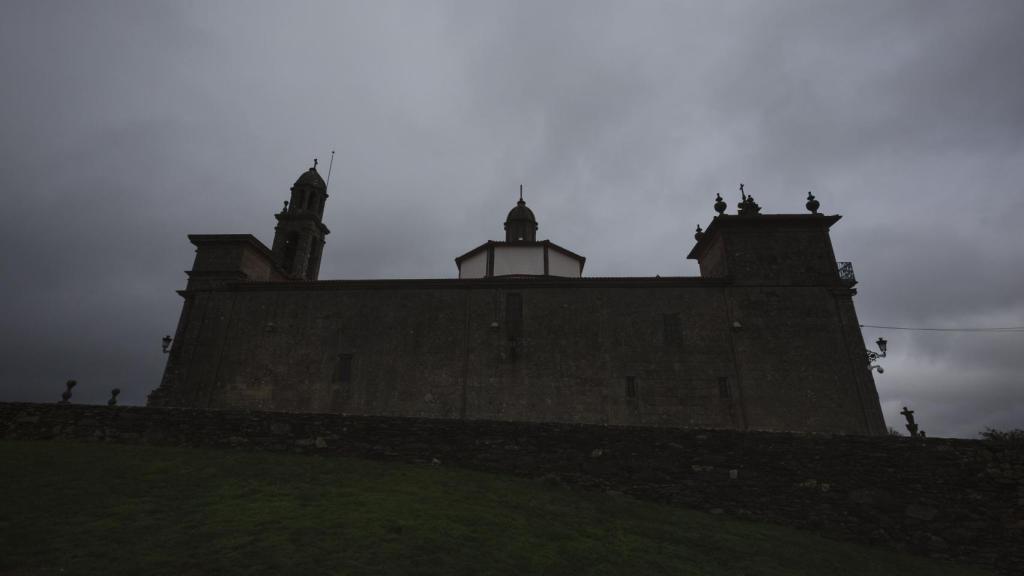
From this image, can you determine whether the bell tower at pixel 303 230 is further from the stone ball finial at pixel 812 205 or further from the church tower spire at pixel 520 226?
the stone ball finial at pixel 812 205

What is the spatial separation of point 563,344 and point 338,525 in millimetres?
12947

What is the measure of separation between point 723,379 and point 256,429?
15.4 meters

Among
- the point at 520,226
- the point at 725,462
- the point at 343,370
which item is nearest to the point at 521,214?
the point at 520,226

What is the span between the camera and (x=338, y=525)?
768 cm

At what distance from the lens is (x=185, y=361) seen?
20.6m

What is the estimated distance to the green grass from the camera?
652 centimetres

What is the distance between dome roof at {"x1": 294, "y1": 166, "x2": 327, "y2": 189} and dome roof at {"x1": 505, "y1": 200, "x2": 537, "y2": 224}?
1238cm

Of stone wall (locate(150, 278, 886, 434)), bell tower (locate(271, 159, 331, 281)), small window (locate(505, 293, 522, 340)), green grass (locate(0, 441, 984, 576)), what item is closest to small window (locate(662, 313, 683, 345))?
stone wall (locate(150, 278, 886, 434))

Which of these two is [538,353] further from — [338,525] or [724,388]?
[338,525]

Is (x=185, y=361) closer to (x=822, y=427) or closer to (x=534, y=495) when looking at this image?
(x=534, y=495)

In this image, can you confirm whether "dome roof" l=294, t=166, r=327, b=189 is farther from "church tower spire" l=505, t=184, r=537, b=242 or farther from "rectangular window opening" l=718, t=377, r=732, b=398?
"rectangular window opening" l=718, t=377, r=732, b=398

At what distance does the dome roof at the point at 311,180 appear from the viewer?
3228cm

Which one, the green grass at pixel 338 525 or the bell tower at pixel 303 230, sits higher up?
the bell tower at pixel 303 230

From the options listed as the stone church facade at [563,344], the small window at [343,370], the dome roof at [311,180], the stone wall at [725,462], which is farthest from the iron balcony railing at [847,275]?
the dome roof at [311,180]
